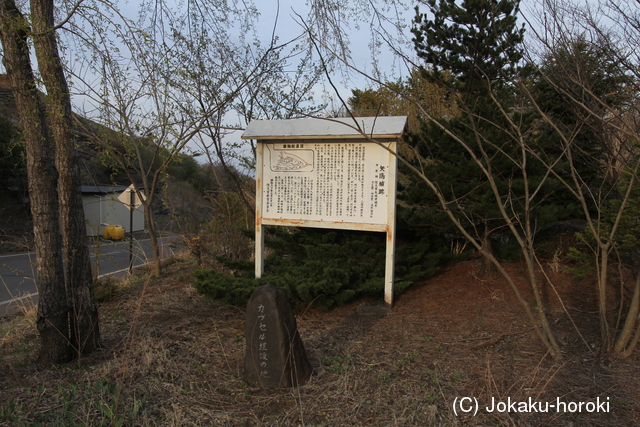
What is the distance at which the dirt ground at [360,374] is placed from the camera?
9.57ft

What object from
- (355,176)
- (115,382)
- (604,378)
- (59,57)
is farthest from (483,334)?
(59,57)

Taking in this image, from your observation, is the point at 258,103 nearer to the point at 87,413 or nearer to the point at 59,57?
the point at 59,57

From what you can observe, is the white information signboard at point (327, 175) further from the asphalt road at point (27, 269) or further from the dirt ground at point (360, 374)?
the asphalt road at point (27, 269)

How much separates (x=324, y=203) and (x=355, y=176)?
521 mm

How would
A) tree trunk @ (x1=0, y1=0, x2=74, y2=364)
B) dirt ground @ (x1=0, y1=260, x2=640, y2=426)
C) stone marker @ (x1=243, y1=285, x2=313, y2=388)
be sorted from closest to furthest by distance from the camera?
dirt ground @ (x1=0, y1=260, x2=640, y2=426), stone marker @ (x1=243, y1=285, x2=313, y2=388), tree trunk @ (x1=0, y1=0, x2=74, y2=364)

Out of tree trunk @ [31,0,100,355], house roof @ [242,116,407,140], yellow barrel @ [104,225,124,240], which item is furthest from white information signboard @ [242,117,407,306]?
yellow barrel @ [104,225,124,240]

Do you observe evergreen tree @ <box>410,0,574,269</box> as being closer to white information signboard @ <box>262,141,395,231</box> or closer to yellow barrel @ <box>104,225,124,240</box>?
white information signboard @ <box>262,141,395,231</box>

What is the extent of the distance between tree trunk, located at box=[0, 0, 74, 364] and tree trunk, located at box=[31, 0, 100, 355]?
0.36ft

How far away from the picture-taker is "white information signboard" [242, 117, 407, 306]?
209 inches

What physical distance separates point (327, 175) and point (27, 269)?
38.6ft

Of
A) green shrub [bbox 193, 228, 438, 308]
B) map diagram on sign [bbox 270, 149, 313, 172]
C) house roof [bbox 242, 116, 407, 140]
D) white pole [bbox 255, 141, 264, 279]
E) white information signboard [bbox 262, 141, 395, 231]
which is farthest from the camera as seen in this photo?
white pole [bbox 255, 141, 264, 279]

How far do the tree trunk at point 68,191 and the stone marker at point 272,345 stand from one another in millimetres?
1659

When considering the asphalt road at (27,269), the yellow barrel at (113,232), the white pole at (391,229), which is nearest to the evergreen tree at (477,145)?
the white pole at (391,229)

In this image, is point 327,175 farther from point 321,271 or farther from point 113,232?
point 113,232
